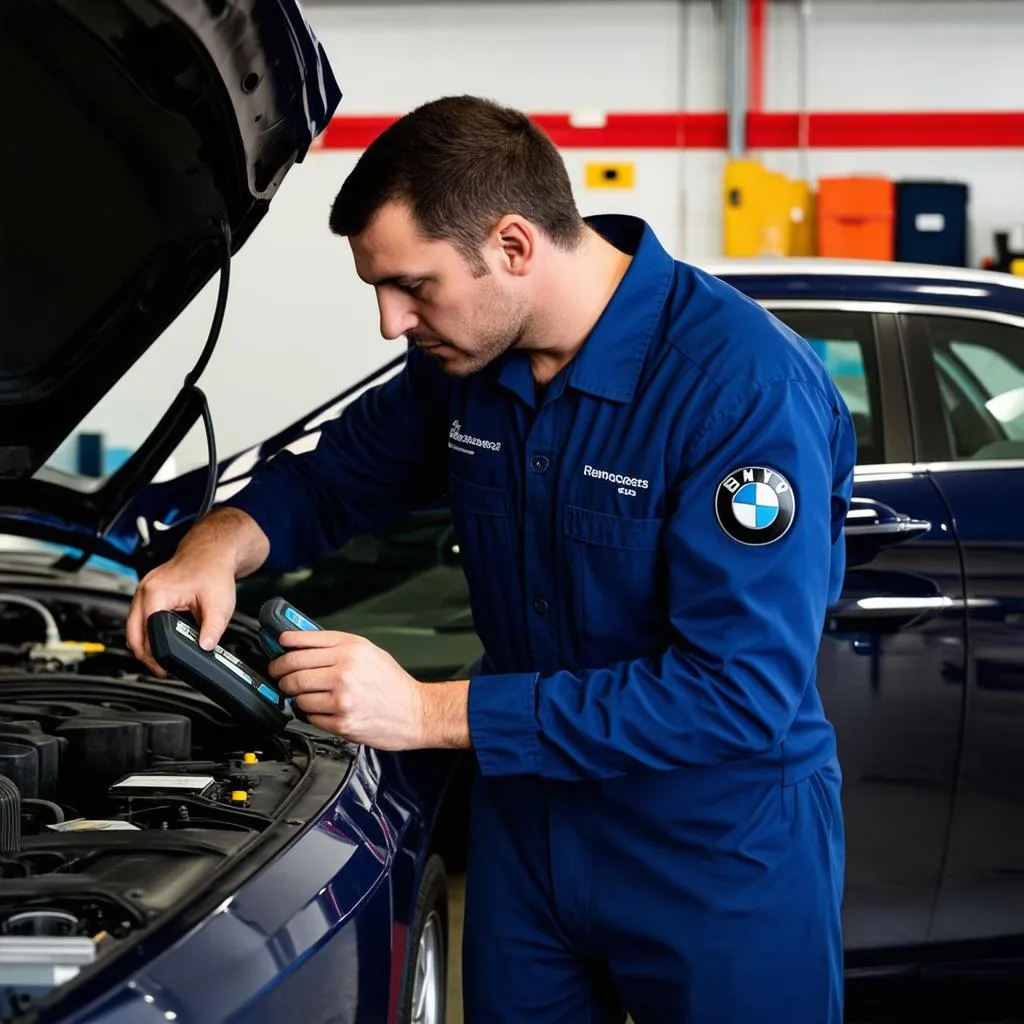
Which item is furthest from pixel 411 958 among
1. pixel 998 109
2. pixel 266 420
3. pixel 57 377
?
pixel 998 109

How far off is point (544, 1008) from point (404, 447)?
0.74m

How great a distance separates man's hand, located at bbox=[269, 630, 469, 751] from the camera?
1.55 metres

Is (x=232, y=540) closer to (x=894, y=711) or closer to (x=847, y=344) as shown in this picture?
(x=894, y=711)

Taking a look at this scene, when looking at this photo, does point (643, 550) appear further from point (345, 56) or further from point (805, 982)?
point (345, 56)

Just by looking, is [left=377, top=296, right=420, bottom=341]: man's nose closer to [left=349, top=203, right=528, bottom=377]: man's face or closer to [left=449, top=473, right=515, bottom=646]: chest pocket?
[left=349, top=203, right=528, bottom=377]: man's face

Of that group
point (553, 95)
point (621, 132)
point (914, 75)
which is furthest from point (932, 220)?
point (553, 95)

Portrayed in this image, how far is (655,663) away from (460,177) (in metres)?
0.55

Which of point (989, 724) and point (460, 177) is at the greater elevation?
point (460, 177)

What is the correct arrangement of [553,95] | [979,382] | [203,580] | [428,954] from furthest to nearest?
1. [553,95]
2. [979,382]
3. [428,954]
4. [203,580]

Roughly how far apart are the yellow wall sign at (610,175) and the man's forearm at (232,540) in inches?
228

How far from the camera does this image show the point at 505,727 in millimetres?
1607

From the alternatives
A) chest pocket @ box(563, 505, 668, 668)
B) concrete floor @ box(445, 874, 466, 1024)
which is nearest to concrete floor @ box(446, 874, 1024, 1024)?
concrete floor @ box(445, 874, 466, 1024)

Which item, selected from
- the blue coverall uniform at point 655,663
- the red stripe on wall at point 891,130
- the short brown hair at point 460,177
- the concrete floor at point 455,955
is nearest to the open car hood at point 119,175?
the short brown hair at point 460,177

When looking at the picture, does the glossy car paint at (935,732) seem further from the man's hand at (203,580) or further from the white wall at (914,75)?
the white wall at (914,75)
